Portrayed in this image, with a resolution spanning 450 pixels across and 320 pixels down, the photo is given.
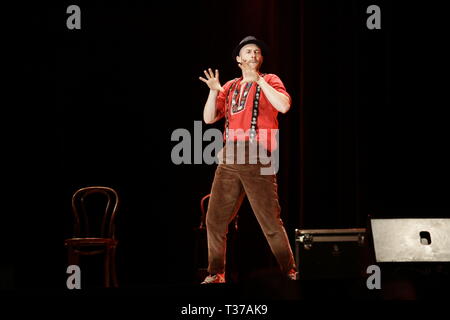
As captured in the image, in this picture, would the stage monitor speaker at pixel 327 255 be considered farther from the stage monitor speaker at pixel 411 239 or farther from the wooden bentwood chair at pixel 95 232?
the wooden bentwood chair at pixel 95 232

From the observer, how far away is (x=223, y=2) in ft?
17.2

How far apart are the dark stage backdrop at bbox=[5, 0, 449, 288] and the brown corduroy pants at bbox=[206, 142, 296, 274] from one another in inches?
58.9

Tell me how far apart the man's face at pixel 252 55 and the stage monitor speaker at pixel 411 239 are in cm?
122

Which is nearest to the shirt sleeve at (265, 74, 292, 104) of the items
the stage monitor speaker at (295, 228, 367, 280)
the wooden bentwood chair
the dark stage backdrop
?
the stage monitor speaker at (295, 228, 367, 280)

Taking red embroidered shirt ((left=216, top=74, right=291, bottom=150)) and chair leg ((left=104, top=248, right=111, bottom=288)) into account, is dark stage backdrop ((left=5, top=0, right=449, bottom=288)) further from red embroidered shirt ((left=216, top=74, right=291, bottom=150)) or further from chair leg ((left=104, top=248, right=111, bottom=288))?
red embroidered shirt ((left=216, top=74, right=291, bottom=150))

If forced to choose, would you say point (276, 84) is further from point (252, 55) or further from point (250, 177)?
point (250, 177)

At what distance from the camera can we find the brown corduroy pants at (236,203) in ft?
11.5

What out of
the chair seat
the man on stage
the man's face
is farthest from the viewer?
the chair seat

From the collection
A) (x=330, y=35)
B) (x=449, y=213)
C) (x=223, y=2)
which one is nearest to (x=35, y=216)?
(x=223, y=2)

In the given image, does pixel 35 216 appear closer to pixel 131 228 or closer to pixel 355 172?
pixel 131 228

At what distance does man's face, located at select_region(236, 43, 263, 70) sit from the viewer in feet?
12.4

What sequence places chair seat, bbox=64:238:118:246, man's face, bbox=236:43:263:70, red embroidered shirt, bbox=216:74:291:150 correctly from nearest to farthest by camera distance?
red embroidered shirt, bbox=216:74:291:150
man's face, bbox=236:43:263:70
chair seat, bbox=64:238:118:246

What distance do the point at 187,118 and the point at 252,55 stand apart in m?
1.51

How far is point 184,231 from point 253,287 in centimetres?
374
